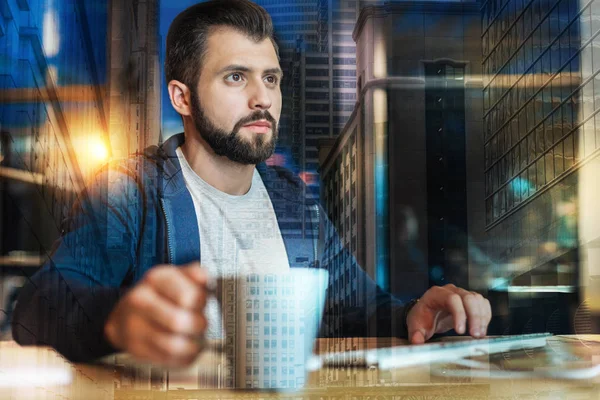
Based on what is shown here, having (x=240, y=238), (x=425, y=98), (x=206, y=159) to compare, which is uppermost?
(x=425, y=98)

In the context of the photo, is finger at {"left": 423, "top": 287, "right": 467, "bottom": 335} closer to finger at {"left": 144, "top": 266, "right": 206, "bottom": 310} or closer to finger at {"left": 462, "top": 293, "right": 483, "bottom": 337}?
finger at {"left": 462, "top": 293, "right": 483, "bottom": 337}

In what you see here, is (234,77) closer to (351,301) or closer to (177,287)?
(177,287)

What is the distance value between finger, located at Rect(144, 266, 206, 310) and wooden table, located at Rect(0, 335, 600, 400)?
0.25m

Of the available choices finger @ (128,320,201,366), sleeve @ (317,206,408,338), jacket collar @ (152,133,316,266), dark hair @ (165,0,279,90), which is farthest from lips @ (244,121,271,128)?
finger @ (128,320,201,366)

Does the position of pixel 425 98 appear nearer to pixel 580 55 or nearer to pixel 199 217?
pixel 580 55

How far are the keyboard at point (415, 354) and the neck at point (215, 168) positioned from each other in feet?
2.33

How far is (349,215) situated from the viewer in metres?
4.07

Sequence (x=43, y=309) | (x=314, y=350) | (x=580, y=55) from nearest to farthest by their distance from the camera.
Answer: (x=43, y=309)
(x=314, y=350)
(x=580, y=55)

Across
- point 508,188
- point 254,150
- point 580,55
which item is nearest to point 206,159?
point 254,150

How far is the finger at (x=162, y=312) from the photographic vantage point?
3803 mm

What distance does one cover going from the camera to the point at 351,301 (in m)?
A: 4.04

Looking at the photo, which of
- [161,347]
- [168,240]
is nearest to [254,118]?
[168,240]

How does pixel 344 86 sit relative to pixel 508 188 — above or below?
above

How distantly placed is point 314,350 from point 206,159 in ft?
2.69
